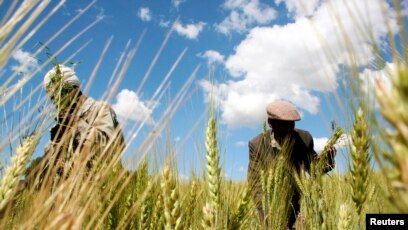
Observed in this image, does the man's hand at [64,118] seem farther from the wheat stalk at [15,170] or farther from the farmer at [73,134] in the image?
the wheat stalk at [15,170]

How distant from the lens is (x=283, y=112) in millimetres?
4223

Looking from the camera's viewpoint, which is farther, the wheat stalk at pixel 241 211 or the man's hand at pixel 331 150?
the man's hand at pixel 331 150

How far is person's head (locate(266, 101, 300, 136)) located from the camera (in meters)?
4.22

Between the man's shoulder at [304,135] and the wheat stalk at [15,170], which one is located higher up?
the man's shoulder at [304,135]

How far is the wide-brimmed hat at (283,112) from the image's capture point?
13.8 ft

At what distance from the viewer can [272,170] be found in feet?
11.5

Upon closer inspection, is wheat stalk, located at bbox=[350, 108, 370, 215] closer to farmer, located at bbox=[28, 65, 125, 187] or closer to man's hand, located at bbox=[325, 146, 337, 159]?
farmer, located at bbox=[28, 65, 125, 187]

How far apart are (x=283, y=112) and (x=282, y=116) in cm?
4

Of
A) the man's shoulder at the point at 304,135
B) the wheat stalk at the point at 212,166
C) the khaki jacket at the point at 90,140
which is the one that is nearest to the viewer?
the khaki jacket at the point at 90,140

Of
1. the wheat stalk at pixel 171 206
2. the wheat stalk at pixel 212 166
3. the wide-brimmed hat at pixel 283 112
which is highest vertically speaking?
the wide-brimmed hat at pixel 283 112

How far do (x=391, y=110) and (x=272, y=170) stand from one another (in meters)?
2.99

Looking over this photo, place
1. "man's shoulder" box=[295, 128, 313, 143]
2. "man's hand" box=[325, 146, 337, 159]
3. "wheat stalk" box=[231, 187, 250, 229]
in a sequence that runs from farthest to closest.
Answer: "man's shoulder" box=[295, 128, 313, 143]
"man's hand" box=[325, 146, 337, 159]
"wheat stalk" box=[231, 187, 250, 229]

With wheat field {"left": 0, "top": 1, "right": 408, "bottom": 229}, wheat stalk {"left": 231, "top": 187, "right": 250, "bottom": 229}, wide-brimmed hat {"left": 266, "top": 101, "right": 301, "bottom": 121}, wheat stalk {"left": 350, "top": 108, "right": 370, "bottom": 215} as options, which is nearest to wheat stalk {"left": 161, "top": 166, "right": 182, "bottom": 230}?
wheat field {"left": 0, "top": 1, "right": 408, "bottom": 229}

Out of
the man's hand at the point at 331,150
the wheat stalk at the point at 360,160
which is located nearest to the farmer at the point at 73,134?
the wheat stalk at the point at 360,160
